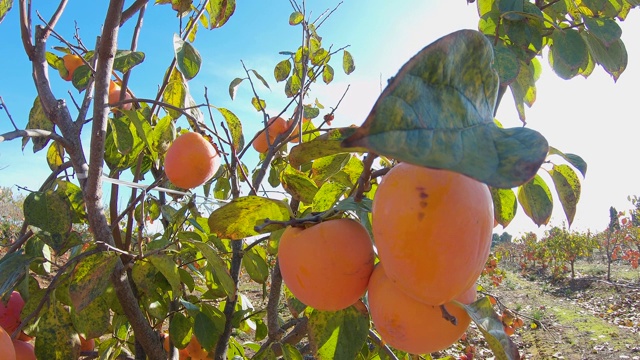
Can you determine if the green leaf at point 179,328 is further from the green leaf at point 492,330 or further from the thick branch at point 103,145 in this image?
the green leaf at point 492,330

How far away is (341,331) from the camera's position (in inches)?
28.6

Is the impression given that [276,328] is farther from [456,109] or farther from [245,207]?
[456,109]

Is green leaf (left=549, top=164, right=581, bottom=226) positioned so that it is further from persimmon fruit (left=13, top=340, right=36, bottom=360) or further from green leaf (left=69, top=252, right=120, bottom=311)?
persimmon fruit (left=13, top=340, right=36, bottom=360)

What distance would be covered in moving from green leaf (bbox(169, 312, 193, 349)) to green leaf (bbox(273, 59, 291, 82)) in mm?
1234

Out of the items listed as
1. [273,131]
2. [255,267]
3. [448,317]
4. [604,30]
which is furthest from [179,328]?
[604,30]

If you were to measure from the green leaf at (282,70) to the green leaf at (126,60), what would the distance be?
1.04m

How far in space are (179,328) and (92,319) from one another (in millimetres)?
322

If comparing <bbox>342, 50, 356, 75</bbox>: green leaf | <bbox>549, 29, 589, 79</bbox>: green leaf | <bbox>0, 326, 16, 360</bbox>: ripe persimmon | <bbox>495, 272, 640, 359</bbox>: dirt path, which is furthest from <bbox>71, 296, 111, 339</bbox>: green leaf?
<bbox>495, 272, 640, 359</bbox>: dirt path

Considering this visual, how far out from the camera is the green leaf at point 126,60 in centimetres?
105

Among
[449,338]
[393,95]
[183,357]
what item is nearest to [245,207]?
[449,338]

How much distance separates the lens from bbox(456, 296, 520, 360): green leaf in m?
0.46

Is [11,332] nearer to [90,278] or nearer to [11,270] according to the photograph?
[11,270]

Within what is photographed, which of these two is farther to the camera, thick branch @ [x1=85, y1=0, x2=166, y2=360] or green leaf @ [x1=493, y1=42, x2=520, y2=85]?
thick branch @ [x1=85, y1=0, x2=166, y2=360]

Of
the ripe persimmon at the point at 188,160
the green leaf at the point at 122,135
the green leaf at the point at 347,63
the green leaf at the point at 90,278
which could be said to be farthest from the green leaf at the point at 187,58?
the green leaf at the point at 347,63
